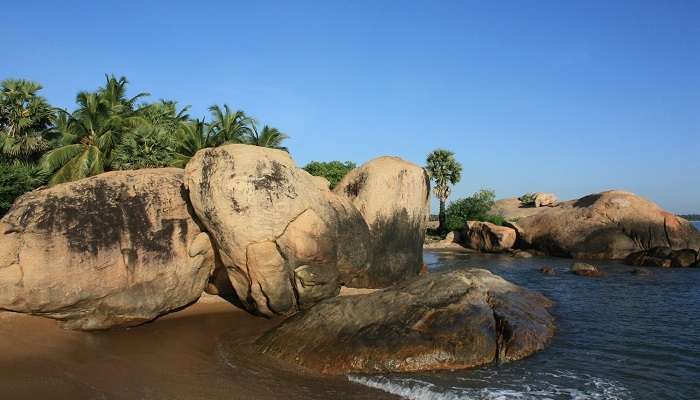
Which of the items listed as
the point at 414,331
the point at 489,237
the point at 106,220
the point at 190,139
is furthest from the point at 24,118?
the point at 489,237

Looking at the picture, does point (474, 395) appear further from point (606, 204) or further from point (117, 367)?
point (606, 204)

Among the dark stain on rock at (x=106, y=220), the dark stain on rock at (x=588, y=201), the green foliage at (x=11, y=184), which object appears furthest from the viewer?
the dark stain on rock at (x=588, y=201)

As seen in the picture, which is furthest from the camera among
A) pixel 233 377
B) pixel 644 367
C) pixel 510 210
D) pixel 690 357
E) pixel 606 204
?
pixel 510 210

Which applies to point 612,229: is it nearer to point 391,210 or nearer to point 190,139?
point 391,210

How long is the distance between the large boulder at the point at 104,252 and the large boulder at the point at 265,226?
110 cm

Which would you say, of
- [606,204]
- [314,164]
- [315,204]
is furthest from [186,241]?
[314,164]

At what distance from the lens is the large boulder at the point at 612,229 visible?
113 ft

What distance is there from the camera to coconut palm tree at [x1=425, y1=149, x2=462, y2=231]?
5356 cm

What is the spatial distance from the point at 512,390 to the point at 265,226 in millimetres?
7356

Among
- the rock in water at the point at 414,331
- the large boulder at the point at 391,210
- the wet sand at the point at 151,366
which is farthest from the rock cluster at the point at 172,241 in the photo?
the large boulder at the point at 391,210

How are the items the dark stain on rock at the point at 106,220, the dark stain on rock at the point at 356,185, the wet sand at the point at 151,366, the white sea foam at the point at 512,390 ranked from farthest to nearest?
the dark stain on rock at the point at 356,185 → the dark stain on rock at the point at 106,220 → the wet sand at the point at 151,366 → the white sea foam at the point at 512,390

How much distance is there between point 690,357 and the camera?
11422 millimetres

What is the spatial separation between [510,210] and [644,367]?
155ft

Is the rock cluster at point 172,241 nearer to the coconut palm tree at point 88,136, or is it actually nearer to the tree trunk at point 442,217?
the coconut palm tree at point 88,136
